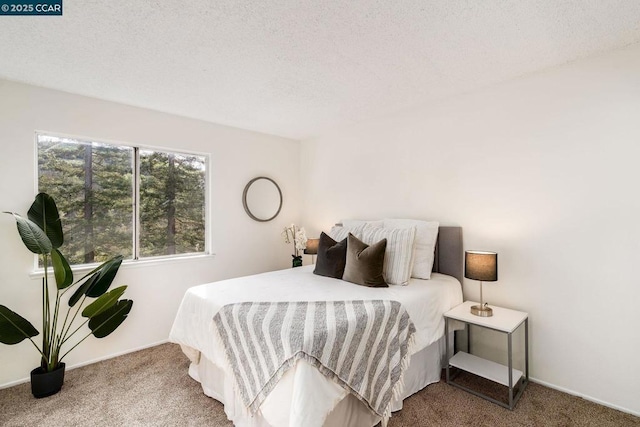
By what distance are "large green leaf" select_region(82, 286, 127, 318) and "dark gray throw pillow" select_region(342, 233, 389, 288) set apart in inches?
75.1

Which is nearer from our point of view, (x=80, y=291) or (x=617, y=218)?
(x=617, y=218)

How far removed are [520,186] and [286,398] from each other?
2.39 meters

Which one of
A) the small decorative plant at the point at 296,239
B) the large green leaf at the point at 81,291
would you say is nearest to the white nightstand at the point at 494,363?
the small decorative plant at the point at 296,239

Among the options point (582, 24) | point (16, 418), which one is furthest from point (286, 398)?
point (582, 24)

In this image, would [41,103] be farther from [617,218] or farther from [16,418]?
[617,218]

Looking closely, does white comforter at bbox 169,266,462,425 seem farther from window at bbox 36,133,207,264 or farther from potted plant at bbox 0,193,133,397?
window at bbox 36,133,207,264

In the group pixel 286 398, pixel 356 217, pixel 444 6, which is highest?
pixel 444 6

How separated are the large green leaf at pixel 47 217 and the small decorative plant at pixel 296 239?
243 centimetres

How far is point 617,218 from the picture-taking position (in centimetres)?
209

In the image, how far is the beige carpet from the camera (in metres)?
1.95

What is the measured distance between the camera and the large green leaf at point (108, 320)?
2.49 metres

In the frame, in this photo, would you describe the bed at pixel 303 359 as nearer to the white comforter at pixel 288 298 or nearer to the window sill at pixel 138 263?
the white comforter at pixel 288 298

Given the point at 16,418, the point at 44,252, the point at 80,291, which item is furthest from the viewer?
the point at 80,291

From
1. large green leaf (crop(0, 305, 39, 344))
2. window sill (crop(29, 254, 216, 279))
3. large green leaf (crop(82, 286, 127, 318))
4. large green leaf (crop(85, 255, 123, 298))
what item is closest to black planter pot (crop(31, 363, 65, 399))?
large green leaf (crop(0, 305, 39, 344))
